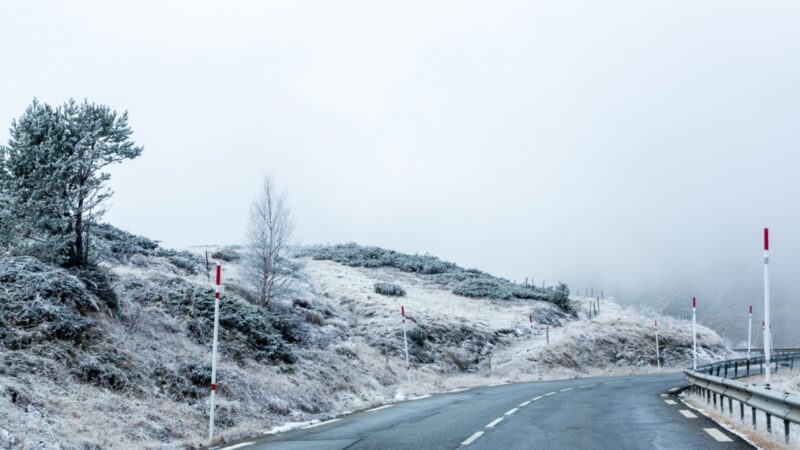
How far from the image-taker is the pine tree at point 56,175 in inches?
655

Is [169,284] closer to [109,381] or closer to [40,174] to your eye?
[40,174]

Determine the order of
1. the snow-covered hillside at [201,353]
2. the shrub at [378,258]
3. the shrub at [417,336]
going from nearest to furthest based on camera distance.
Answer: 1. the snow-covered hillside at [201,353]
2. the shrub at [417,336]
3. the shrub at [378,258]

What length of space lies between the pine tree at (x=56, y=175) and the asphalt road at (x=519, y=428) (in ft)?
26.7

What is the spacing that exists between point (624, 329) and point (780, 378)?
17381 mm

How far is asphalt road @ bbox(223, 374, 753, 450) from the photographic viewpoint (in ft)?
35.1

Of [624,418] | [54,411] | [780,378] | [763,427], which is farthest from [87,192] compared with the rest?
[780,378]

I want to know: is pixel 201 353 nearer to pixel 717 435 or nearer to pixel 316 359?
pixel 316 359

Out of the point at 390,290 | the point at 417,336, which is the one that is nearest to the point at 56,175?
the point at 417,336

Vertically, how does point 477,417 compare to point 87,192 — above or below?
below

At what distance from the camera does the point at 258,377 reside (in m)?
17.9

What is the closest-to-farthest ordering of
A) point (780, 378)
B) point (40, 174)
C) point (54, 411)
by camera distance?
point (54, 411)
point (40, 174)
point (780, 378)

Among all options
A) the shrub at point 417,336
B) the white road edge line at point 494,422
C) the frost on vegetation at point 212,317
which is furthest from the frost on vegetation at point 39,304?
the shrub at point 417,336

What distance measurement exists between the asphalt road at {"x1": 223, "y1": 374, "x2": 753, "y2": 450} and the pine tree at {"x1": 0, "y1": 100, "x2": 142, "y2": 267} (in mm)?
8148

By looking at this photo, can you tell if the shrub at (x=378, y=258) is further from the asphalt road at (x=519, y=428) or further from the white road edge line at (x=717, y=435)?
the white road edge line at (x=717, y=435)
